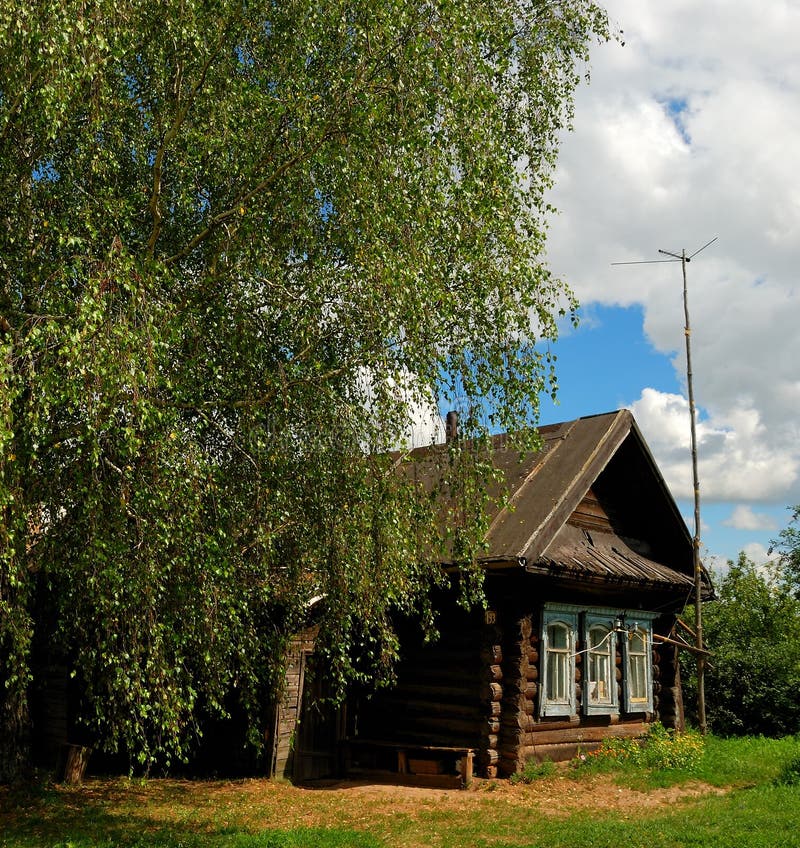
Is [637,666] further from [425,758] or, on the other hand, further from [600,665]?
[425,758]

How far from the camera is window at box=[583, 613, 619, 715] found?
16.0 meters

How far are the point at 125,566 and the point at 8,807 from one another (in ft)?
22.0

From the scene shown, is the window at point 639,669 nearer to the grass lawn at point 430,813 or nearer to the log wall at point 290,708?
the grass lawn at point 430,813

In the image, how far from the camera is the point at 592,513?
17.4 metres

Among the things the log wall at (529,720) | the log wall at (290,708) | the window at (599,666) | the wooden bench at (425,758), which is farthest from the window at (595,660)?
the log wall at (290,708)

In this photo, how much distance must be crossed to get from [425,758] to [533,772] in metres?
1.75

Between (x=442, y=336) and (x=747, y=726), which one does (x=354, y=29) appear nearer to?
(x=442, y=336)

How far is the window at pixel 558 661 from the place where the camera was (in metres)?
15.2

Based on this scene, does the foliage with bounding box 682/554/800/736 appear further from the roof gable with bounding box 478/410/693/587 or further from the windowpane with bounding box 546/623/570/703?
the windowpane with bounding box 546/623/570/703

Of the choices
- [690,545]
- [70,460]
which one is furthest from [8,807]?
[690,545]

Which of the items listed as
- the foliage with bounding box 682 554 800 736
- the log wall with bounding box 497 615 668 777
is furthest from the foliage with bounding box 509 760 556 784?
the foliage with bounding box 682 554 800 736

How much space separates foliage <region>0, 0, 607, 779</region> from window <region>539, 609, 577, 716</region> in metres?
4.77

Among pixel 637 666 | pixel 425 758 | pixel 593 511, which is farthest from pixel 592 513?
pixel 425 758

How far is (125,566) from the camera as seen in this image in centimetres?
830
